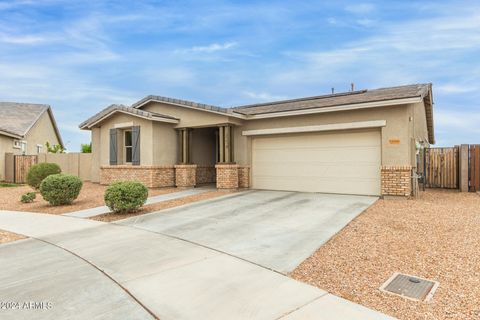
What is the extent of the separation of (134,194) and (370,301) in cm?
703

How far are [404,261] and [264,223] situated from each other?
330 centimetres

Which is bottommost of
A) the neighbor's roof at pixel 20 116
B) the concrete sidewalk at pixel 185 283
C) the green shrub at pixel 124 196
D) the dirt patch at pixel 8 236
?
the dirt patch at pixel 8 236

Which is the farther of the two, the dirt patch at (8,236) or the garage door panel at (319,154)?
the garage door panel at (319,154)

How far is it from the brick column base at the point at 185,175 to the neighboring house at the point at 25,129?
46.0 ft

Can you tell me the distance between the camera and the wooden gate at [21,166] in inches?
810

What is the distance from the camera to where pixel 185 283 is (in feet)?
13.7

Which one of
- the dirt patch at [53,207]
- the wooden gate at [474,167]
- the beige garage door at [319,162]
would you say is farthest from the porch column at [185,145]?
the wooden gate at [474,167]

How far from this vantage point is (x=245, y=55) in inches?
631

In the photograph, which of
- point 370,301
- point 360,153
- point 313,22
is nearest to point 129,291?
point 370,301

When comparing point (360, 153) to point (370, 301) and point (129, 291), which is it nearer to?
point (370, 301)

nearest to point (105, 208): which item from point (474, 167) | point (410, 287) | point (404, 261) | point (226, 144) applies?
point (226, 144)

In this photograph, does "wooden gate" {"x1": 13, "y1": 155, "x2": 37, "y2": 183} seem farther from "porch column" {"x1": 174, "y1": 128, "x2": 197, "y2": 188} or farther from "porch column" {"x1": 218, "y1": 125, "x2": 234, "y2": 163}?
"porch column" {"x1": 218, "y1": 125, "x2": 234, "y2": 163}

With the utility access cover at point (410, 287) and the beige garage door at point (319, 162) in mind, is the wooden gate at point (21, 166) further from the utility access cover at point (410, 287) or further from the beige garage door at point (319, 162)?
the utility access cover at point (410, 287)

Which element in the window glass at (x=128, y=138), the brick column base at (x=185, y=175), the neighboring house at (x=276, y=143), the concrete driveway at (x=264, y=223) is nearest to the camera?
the concrete driveway at (x=264, y=223)
